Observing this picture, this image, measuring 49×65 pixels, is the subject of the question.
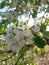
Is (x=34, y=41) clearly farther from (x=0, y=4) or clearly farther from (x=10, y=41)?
(x=0, y=4)

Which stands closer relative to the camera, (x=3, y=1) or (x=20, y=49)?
(x=20, y=49)

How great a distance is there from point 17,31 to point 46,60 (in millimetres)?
5547

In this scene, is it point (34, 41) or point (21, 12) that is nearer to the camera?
point (34, 41)

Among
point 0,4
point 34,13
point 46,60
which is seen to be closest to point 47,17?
point 34,13

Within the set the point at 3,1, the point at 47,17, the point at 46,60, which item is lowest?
the point at 46,60

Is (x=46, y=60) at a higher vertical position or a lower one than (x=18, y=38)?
lower

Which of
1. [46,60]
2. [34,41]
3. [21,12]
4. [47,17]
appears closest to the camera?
[34,41]

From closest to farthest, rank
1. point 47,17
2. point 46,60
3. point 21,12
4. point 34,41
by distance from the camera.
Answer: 1. point 34,41
2. point 47,17
3. point 21,12
4. point 46,60

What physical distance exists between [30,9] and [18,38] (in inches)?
55.6

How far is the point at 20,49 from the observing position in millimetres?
1057

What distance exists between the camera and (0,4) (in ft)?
7.35

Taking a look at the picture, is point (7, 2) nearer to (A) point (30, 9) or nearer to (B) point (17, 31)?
(A) point (30, 9)

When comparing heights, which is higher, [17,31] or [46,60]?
[17,31]

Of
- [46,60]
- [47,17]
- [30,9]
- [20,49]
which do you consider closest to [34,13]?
[30,9]
